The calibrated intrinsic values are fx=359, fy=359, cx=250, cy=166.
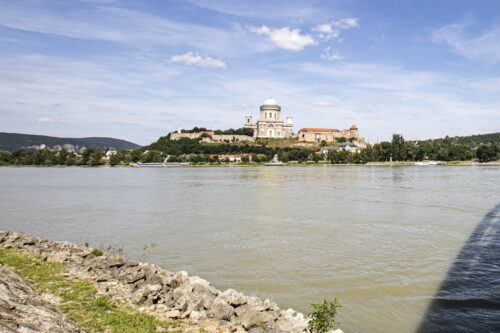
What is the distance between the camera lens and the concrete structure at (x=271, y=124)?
115 metres

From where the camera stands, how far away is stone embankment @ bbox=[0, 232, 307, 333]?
4500mm

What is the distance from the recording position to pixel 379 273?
24.5 feet

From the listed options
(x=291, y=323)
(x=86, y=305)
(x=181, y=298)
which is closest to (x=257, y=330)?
(x=291, y=323)

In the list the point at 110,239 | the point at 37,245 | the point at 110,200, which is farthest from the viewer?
the point at 110,200

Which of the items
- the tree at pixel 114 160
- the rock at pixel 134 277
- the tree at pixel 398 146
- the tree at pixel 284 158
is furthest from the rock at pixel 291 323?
the tree at pixel 114 160

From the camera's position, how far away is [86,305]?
463cm

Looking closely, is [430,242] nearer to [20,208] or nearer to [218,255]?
[218,255]

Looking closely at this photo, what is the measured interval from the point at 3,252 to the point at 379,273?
7.74 metres

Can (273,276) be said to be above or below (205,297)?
below

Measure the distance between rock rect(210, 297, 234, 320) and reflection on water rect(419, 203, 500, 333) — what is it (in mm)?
2789

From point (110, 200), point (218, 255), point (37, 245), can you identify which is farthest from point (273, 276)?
point (110, 200)

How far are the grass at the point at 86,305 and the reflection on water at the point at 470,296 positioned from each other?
12.8ft

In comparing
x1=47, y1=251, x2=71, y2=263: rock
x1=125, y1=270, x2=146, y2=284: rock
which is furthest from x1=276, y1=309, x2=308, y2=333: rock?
x1=47, y1=251, x2=71, y2=263: rock

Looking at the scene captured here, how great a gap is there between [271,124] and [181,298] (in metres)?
111
